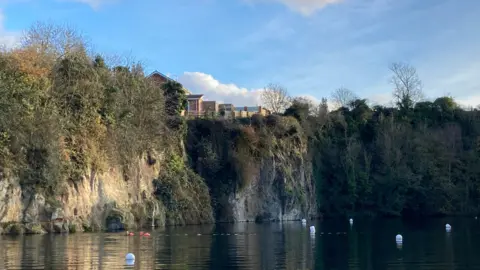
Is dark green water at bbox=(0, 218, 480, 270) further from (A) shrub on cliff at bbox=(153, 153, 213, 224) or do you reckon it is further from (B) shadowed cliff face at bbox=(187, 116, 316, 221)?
(B) shadowed cliff face at bbox=(187, 116, 316, 221)

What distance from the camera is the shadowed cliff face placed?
208ft

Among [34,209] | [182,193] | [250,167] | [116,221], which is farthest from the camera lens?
[250,167]

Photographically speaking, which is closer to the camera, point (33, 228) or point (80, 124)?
point (33, 228)

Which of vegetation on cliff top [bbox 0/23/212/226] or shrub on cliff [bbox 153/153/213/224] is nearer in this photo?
vegetation on cliff top [bbox 0/23/212/226]

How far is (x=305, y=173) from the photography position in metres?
72.2

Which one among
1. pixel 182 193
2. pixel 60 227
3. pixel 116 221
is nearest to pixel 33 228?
pixel 60 227

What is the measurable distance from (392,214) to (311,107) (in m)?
18.5

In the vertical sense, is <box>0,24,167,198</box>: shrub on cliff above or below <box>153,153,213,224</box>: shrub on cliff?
above

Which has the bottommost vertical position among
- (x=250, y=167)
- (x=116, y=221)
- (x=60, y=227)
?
(x=60, y=227)

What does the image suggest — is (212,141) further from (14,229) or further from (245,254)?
(245,254)

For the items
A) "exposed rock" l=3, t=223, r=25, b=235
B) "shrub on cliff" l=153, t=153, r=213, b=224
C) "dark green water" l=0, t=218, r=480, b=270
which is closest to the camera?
"dark green water" l=0, t=218, r=480, b=270

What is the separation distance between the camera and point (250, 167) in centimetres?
6450

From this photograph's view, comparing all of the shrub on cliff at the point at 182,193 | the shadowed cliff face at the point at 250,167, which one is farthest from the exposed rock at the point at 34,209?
the shadowed cliff face at the point at 250,167

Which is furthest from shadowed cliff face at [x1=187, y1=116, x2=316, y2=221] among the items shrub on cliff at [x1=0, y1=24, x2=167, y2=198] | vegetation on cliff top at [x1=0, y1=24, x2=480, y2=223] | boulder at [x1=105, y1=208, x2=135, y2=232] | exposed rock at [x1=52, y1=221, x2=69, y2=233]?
exposed rock at [x1=52, y1=221, x2=69, y2=233]
